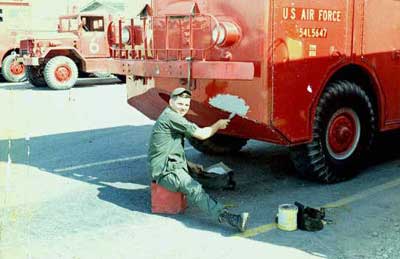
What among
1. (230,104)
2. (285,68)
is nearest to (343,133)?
(285,68)

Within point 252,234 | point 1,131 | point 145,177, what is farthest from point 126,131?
point 252,234

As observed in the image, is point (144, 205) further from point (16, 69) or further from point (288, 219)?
point (16, 69)

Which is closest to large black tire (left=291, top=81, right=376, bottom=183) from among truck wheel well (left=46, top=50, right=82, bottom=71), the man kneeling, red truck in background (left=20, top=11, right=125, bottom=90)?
the man kneeling

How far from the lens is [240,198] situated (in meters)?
6.00

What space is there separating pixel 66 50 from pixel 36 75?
1342 millimetres

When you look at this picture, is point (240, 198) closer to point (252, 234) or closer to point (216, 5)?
point (252, 234)

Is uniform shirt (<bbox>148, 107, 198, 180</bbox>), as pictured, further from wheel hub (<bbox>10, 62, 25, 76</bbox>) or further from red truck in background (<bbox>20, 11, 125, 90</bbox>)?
wheel hub (<bbox>10, 62, 25, 76</bbox>)

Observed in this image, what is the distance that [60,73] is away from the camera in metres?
17.7

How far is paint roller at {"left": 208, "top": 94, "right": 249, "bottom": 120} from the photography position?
18.6 feet

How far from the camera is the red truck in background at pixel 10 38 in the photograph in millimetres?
20422

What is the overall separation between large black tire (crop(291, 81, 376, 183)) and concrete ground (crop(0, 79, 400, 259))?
197 mm

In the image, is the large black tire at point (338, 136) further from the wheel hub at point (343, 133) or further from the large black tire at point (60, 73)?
the large black tire at point (60, 73)

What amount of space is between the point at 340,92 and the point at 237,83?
4.19ft

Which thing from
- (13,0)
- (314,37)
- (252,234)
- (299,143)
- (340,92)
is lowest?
(252,234)
